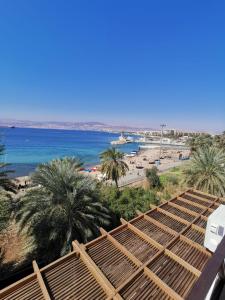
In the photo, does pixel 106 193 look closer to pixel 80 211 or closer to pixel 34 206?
pixel 80 211

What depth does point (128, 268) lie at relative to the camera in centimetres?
615

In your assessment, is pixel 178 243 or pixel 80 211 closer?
pixel 178 243

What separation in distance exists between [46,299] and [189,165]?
1637cm

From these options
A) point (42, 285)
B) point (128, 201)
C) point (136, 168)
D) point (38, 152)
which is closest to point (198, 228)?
point (42, 285)

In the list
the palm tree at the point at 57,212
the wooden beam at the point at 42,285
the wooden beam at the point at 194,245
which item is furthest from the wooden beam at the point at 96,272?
the palm tree at the point at 57,212

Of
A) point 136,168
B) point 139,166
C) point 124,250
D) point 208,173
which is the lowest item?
point 136,168

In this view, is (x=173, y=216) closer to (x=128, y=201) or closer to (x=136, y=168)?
(x=128, y=201)

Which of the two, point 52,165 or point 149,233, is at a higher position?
point 52,165

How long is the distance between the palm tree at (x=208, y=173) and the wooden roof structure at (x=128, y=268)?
9082mm

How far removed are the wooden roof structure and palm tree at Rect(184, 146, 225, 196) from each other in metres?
9.08

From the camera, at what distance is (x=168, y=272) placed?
593 cm

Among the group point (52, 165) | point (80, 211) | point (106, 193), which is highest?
point (52, 165)

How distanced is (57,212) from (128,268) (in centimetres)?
573

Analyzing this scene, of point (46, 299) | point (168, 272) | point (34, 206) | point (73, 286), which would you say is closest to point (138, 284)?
point (168, 272)
